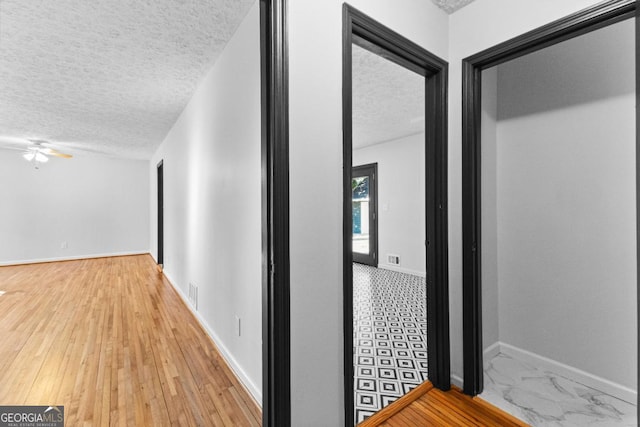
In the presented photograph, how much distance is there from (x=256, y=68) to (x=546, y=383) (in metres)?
A: 2.77

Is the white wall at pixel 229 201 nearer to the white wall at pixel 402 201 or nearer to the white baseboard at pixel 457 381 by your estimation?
the white baseboard at pixel 457 381

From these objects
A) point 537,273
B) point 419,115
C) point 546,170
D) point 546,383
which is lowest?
point 546,383

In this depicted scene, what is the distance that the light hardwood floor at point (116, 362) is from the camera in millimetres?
1638

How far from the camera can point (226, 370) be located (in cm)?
205

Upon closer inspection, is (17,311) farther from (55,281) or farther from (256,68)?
(256,68)

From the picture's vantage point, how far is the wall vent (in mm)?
3012

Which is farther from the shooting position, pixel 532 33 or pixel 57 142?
pixel 57 142

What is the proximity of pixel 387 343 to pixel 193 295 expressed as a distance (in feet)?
6.93

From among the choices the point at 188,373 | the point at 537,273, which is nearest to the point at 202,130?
the point at 188,373

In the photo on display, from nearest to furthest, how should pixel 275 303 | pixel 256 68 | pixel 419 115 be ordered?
pixel 275 303
pixel 256 68
pixel 419 115

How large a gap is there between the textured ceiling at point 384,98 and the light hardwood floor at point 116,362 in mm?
2766

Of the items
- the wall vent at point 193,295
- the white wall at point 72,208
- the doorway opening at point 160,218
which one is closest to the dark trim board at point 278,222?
the wall vent at point 193,295

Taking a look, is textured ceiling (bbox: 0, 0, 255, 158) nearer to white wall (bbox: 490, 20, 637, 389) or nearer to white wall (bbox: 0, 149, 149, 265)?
white wall (bbox: 490, 20, 637, 389)

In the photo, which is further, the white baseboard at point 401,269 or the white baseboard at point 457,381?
the white baseboard at point 401,269
